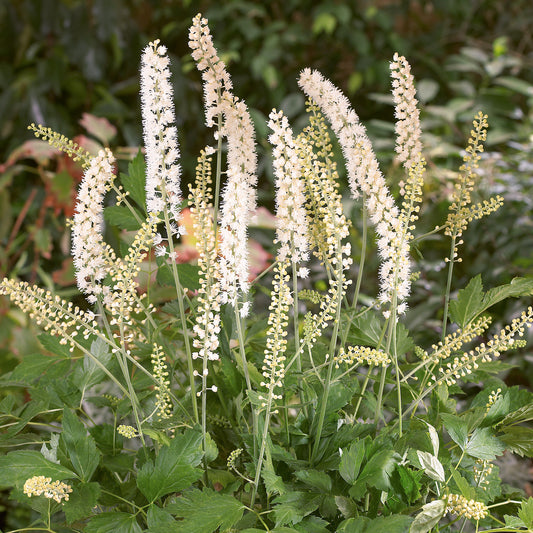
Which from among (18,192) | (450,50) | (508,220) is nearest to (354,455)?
(508,220)

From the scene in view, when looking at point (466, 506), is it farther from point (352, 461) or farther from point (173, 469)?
point (173, 469)

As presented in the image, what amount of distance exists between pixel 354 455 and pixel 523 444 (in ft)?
0.54

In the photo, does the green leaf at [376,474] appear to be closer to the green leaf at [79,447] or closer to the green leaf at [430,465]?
the green leaf at [430,465]

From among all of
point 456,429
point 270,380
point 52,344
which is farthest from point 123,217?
point 456,429

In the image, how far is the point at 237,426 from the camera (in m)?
0.60

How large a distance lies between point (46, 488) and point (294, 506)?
0.18 m

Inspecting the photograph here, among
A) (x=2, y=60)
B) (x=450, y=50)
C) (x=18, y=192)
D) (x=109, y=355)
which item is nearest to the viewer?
(x=109, y=355)

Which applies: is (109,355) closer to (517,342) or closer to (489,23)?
(517,342)

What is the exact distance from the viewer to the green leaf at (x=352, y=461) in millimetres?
455

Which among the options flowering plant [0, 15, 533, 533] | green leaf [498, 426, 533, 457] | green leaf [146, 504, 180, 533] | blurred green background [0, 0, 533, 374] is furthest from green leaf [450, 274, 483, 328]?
blurred green background [0, 0, 533, 374]

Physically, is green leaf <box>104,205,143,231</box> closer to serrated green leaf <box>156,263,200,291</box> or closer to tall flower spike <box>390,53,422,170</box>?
serrated green leaf <box>156,263,200,291</box>

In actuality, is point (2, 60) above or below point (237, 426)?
above

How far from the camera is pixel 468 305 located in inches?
23.7

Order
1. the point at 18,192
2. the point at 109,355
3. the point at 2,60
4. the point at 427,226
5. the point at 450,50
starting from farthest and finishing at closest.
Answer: the point at 450,50 < the point at 2,60 < the point at 18,192 < the point at 427,226 < the point at 109,355
